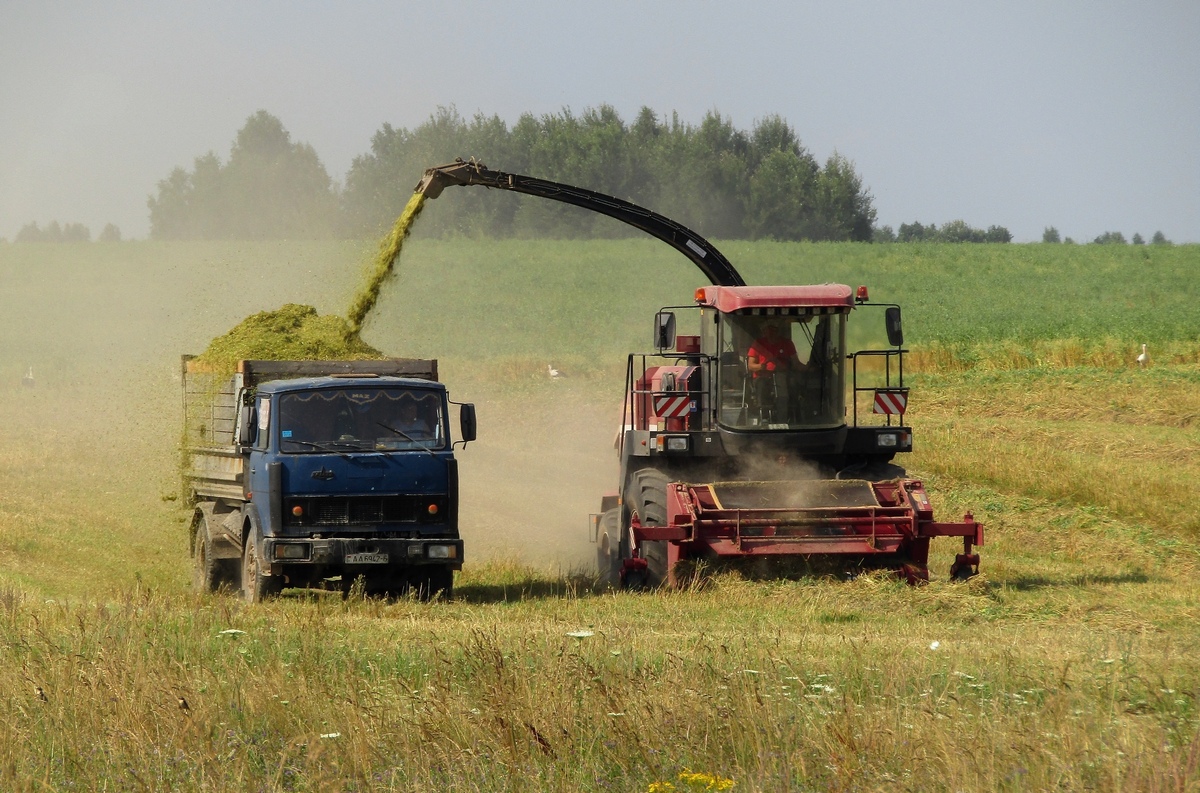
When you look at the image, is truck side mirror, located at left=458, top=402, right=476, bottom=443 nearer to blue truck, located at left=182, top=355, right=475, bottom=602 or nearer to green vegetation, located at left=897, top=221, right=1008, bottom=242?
blue truck, located at left=182, top=355, right=475, bottom=602

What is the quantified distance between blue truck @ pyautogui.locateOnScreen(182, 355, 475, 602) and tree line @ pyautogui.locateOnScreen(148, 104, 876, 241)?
38233 mm

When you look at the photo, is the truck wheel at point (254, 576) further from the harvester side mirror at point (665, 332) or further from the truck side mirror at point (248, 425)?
the harvester side mirror at point (665, 332)

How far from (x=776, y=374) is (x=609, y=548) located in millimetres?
3059

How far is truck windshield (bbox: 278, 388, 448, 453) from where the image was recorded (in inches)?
518

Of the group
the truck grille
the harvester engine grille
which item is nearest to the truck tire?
the harvester engine grille

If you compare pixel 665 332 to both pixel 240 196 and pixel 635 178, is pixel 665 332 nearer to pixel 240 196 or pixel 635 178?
pixel 635 178

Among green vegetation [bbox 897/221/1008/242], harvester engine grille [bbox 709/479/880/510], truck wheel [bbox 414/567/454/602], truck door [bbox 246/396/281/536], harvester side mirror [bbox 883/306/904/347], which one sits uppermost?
green vegetation [bbox 897/221/1008/242]

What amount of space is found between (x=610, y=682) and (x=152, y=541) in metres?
12.8

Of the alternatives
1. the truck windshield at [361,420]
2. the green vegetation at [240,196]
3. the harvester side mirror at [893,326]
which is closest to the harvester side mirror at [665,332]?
the harvester side mirror at [893,326]

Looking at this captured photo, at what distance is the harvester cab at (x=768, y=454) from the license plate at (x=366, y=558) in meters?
2.48

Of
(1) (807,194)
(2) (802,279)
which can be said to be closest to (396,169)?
(1) (807,194)

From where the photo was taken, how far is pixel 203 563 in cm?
1518

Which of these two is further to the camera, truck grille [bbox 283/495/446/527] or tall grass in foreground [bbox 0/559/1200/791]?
truck grille [bbox 283/495/446/527]

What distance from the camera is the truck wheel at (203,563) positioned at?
14.5 metres
